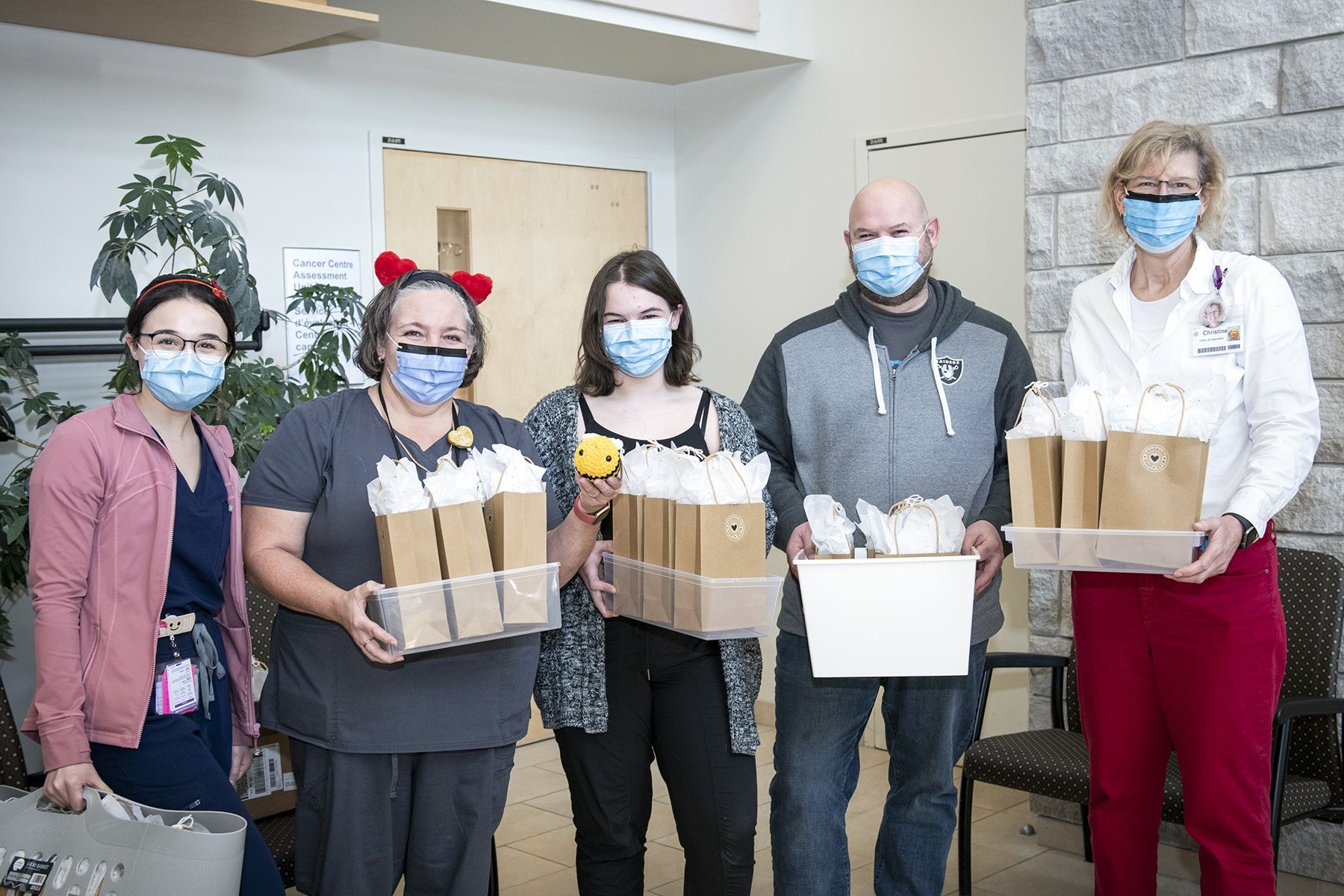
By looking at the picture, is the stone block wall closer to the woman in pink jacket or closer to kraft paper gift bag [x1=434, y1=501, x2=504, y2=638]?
kraft paper gift bag [x1=434, y1=501, x2=504, y2=638]

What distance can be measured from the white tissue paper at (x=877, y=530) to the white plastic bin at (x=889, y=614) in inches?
1.8

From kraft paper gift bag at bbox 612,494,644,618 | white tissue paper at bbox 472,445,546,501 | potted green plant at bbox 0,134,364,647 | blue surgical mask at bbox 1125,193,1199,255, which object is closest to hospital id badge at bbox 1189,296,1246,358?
blue surgical mask at bbox 1125,193,1199,255

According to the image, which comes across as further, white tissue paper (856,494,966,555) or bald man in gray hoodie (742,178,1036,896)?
bald man in gray hoodie (742,178,1036,896)

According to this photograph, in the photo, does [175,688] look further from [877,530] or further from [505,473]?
[877,530]

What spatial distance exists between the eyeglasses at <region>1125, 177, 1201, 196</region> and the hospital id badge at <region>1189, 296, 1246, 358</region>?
209 mm

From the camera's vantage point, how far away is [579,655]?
2158 millimetres

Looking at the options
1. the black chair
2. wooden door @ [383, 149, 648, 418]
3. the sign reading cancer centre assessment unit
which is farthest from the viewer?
wooden door @ [383, 149, 648, 418]

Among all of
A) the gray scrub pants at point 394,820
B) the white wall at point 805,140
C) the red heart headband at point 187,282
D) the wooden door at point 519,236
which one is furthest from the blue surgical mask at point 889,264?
the wooden door at point 519,236

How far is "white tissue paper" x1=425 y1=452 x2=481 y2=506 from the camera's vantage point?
1.78 metres

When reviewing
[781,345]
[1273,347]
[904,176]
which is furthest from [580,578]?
[904,176]

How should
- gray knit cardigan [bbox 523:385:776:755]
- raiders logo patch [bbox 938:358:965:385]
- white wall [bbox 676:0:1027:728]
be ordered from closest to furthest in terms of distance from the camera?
gray knit cardigan [bbox 523:385:776:755]
raiders logo patch [bbox 938:358:965:385]
white wall [bbox 676:0:1027:728]

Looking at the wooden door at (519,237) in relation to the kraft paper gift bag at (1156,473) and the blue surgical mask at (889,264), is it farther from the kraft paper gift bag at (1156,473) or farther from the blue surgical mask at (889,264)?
the kraft paper gift bag at (1156,473)

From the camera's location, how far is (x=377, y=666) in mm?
1895

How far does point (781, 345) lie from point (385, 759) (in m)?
1.08
